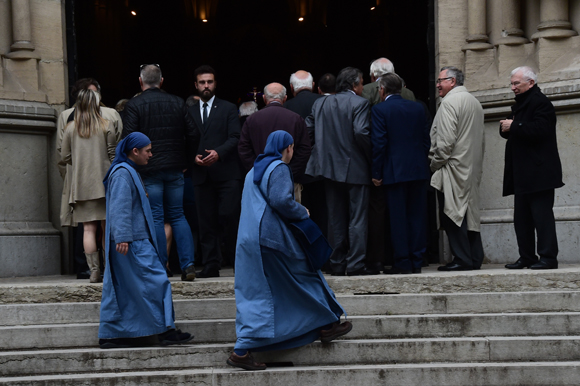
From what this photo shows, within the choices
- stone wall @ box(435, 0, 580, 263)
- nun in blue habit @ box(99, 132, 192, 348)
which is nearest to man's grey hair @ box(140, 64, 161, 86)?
nun in blue habit @ box(99, 132, 192, 348)

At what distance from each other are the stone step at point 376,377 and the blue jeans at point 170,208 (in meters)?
1.49

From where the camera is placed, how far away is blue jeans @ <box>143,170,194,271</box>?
7125 millimetres

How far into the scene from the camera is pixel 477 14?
9000 mm

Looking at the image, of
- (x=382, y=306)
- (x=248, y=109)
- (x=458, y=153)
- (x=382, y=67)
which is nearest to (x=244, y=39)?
(x=248, y=109)

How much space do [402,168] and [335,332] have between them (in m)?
1.93

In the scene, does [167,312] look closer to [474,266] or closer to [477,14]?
[474,266]

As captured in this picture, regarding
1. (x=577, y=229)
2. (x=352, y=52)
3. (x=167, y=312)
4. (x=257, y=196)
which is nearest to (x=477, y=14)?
(x=577, y=229)

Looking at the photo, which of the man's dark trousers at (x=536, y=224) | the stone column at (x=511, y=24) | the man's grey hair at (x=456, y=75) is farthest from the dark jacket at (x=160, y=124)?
the stone column at (x=511, y=24)

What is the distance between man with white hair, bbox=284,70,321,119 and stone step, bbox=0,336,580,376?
2706 millimetres

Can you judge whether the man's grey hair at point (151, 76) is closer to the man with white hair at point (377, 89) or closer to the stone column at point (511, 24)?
the man with white hair at point (377, 89)

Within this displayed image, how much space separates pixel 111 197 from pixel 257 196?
1.07m

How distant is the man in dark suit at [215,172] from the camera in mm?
7660

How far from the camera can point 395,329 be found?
247 inches

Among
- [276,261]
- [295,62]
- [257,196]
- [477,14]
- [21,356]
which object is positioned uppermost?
[295,62]
